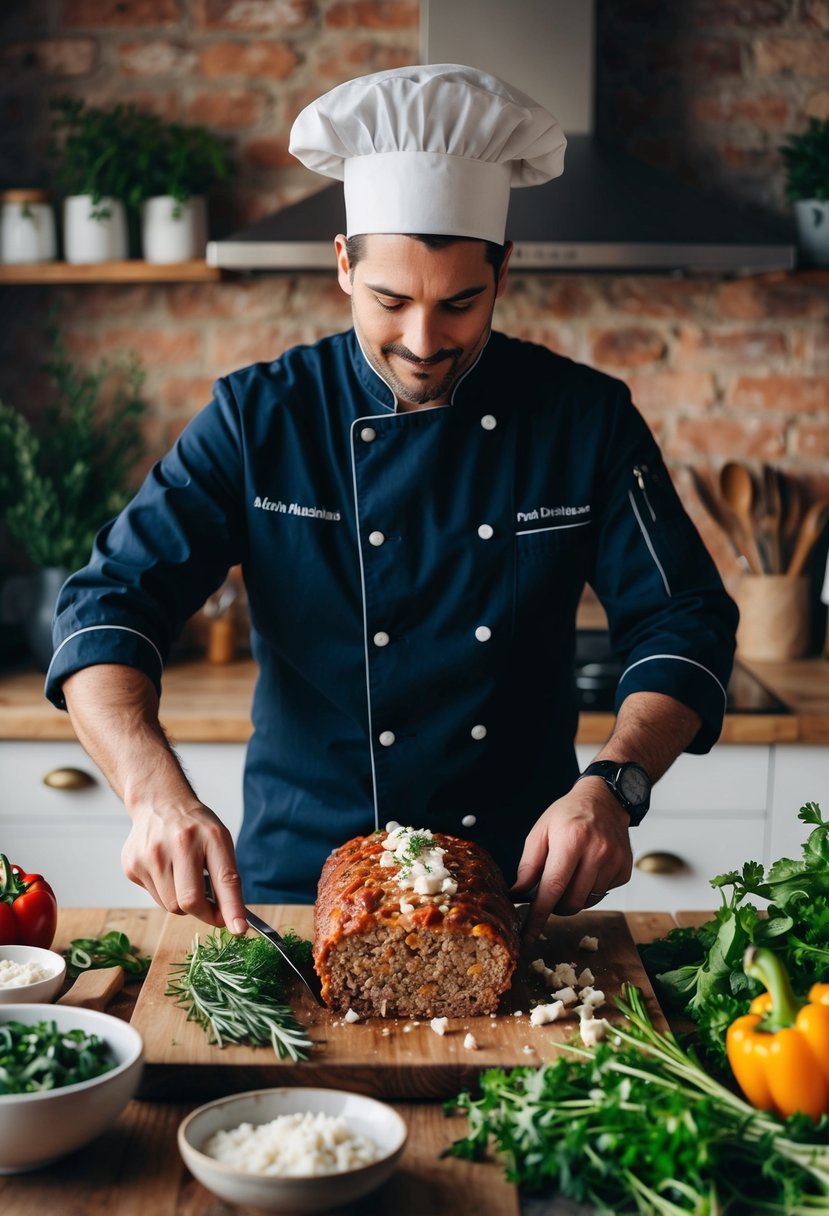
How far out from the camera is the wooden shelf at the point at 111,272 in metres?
2.92

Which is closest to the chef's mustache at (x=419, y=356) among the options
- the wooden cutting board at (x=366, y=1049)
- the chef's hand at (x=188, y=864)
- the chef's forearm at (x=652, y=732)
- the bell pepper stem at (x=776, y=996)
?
the chef's forearm at (x=652, y=732)

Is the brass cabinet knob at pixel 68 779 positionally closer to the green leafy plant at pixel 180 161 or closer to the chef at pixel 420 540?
the chef at pixel 420 540

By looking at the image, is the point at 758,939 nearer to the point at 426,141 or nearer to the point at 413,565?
the point at 413,565

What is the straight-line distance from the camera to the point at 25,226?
295cm

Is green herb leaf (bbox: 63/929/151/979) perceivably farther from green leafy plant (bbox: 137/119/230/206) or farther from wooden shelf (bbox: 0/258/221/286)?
green leafy plant (bbox: 137/119/230/206)

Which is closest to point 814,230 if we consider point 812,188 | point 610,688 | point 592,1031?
point 812,188

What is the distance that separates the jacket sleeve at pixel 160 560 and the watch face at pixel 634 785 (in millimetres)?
579

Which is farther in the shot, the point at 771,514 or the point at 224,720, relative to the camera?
the point at 771,514

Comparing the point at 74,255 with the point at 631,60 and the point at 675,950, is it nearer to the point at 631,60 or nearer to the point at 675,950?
the point at 631,60

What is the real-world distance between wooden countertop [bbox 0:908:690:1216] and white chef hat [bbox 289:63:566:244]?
3.48 feet

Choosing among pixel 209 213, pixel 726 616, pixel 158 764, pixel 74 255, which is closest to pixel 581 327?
pixel 209 213

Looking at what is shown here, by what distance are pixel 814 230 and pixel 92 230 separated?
167 cm

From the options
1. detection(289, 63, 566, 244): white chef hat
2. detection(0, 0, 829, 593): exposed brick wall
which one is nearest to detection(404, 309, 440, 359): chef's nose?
detection(289, 63, 566, 244): white chef hat

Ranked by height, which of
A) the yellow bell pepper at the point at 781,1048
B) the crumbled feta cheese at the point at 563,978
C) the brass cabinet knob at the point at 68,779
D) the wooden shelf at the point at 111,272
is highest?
the wooden shelf at the point at 111,272
